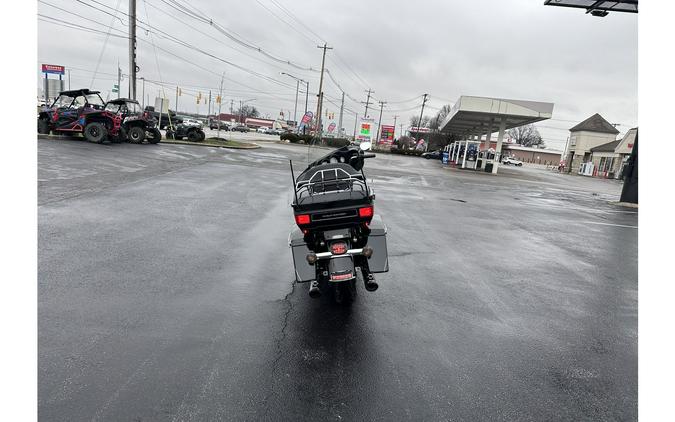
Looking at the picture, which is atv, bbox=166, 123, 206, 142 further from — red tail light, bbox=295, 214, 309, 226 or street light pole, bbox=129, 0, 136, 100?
red tail light, bbox=295, 214, 309, 226

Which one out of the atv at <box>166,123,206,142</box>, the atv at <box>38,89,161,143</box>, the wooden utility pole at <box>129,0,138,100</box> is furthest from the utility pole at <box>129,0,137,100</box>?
the atv at <box>166,123,206,142</box>

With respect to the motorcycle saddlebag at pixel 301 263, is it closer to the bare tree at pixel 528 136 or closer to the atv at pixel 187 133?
the atv at pixel 187 133

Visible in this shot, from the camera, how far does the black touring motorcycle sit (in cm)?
423

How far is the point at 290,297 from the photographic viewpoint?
476cm

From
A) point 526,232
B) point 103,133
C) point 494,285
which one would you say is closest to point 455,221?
point 526,232

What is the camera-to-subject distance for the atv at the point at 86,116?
65.7 feet

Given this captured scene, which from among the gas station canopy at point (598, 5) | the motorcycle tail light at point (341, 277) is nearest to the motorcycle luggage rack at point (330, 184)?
the motorcycle tail light at point (341, 277)

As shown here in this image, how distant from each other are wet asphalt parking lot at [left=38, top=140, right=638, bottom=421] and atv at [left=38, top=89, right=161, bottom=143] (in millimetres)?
13729

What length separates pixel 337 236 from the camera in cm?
438

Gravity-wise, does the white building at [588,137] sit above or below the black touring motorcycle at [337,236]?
above

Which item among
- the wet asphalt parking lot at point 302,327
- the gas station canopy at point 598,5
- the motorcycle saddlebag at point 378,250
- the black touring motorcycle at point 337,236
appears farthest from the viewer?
the gas station canopy at point 598,5

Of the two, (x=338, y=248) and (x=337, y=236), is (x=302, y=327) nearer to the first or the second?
(x=338, y=248)

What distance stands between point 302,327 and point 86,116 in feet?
68.8

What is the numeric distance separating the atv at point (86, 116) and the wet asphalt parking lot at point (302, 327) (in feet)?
45.0
